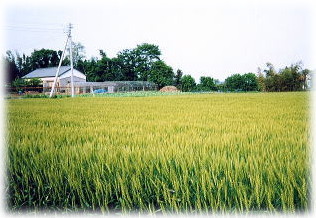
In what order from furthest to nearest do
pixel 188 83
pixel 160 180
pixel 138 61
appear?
1. pixel 188 83
2. pixel 138 61
3. pixel 160 180

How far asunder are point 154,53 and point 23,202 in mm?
3087

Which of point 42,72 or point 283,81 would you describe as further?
point 283,81

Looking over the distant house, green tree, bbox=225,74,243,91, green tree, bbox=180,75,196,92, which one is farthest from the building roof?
green tree, bbox=225,74,243,91

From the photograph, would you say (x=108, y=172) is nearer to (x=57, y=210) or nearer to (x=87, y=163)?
(x=87, y=163)

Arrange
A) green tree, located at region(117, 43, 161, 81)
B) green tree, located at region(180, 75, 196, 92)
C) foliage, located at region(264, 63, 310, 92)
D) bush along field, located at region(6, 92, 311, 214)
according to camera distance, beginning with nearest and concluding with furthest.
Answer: bush along field, located at region(6, 92, 311, 214) → green tree, located at region(117, 43, 161, 81) → foliage, located at region(264, 63, 310, 92) → green tree, located at region(180, 75, 196, 92)

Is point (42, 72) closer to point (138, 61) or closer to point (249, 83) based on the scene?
point (138, 61)

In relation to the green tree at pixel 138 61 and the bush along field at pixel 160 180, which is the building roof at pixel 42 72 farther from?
the bush along field at pixel 160 180

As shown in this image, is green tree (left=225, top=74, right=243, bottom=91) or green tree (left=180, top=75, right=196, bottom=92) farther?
green tree (left=180, top=75, right=196, bottom=92)

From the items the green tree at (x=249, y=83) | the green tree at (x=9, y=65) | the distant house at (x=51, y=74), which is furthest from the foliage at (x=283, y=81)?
the green tree at (x=9, y=65)

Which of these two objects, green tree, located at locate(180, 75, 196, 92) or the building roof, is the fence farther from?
the building roof

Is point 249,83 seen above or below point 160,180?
above

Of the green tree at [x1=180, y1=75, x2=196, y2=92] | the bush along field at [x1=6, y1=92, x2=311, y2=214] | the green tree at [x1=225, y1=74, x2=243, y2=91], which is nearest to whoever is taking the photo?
the bush along field at [x1=6, y1=92, x2=311, y2=214]

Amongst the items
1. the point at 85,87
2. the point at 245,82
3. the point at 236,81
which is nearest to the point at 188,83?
the point at 236,81

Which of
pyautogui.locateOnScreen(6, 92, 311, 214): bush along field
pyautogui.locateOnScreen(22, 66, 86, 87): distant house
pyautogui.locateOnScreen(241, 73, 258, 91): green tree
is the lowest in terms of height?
pyautogui.locateOnScreen(6, 92, 311, 214): bush along field
